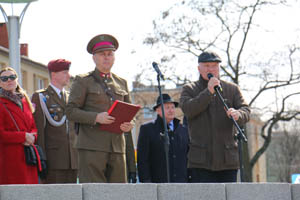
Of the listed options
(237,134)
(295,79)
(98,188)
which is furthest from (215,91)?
(295,79)

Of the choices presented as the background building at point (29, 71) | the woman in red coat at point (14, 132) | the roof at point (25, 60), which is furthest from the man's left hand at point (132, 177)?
the background building at point (29, 71)

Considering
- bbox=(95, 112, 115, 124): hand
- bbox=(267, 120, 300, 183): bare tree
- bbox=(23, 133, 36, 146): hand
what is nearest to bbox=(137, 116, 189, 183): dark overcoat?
bbox=(23, 133, 36, 146): hand

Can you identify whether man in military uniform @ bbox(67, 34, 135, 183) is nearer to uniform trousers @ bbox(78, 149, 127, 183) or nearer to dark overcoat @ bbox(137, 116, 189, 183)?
uniform trousers @ bbox(78, 149, 127, 183)

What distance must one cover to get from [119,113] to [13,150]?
1.28 meters

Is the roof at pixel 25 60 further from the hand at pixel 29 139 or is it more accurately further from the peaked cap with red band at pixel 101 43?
the peaked cap with red band at pixel 101 43

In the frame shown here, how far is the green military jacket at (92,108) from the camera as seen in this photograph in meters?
6.74

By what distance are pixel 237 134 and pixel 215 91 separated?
0.47 meters

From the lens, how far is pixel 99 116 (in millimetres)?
6672

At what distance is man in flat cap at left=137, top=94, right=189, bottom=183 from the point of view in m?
9.08

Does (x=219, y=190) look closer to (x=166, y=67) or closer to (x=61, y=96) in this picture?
(x=61, y=96)

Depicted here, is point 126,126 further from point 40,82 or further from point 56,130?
point 40,82

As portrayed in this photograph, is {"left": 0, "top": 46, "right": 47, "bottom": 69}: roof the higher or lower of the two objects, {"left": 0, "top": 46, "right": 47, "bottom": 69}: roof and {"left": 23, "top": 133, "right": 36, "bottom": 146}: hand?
the higher

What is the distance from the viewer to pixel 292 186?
559 centimetres

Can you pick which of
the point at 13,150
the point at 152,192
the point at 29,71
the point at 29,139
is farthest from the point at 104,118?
the point at 29,71
